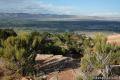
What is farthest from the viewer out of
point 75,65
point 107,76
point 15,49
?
point 75,65

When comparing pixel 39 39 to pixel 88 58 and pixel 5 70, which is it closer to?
pixel 5 70

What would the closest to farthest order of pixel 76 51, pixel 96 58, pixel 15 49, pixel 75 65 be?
pixel 96 58, pixel 15 49, pixel 75 65, pixel 76 51

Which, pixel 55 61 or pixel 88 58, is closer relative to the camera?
pixel 88 58

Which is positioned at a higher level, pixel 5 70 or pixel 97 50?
pixel 97 50

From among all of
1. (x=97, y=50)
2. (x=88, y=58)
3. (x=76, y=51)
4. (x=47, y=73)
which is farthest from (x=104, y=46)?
(x=76, y=51)

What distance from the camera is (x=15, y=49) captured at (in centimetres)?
2530

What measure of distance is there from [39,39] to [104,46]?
5694 mm

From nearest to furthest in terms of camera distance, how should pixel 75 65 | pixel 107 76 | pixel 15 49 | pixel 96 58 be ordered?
pixel 107 76 < pixel 96 58 < pixel 15 49 < pixel 75 65

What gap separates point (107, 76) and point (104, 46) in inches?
146

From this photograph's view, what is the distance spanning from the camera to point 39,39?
27.7m

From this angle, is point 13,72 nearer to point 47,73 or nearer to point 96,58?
point 47,73

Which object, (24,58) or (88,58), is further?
(24,58)

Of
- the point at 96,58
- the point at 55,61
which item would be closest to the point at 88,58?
the point at 96,58

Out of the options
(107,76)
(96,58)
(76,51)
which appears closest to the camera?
(107,76)
